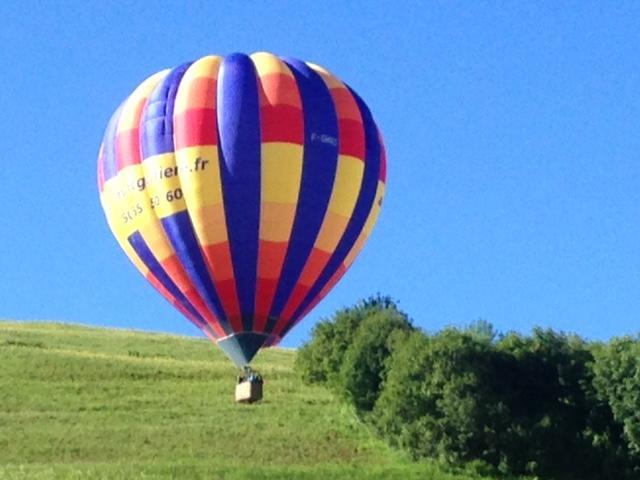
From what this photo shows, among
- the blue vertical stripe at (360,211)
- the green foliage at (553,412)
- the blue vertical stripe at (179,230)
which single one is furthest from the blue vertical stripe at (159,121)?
the green foliage at (553,412)

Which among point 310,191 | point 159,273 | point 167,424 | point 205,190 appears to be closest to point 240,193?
point 205,190

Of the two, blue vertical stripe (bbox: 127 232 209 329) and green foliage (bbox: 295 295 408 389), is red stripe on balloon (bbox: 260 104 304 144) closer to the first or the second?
blue vertical stripe (bbox: 127 232 209 329)

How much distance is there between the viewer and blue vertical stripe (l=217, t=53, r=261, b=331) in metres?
33.6

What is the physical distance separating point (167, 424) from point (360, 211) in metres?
20.1

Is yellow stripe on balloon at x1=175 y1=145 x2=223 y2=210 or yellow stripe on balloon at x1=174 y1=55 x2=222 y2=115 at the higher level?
yellow stripe on balloon at x1=174 y1=55 x2=222 y2=115

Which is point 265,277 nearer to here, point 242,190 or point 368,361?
point 242,190

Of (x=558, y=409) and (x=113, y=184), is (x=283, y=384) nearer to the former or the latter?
(x=558, y=409)

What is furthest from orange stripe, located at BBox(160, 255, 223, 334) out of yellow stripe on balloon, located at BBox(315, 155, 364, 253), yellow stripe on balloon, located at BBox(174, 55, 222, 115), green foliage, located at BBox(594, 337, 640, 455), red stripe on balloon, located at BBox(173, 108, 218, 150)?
green foliage, located at BBox(594, 337, 640, 455)

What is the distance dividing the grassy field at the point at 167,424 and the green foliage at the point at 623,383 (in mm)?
5516

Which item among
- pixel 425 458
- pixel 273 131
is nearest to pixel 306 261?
pixel 273 131

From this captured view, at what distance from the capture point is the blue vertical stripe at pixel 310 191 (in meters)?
33.9

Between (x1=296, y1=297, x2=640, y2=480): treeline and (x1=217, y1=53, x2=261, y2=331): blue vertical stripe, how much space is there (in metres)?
16.2

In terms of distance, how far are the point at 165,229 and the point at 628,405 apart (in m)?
19.9

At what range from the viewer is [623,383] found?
49406mm
